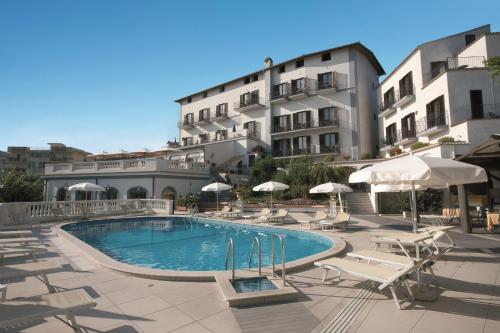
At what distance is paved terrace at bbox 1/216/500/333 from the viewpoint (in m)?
3.70

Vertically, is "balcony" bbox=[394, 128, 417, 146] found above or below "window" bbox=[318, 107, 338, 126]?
below

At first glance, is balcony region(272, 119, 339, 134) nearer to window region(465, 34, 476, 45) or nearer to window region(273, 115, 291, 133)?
window region(273, 115, 291, 133)

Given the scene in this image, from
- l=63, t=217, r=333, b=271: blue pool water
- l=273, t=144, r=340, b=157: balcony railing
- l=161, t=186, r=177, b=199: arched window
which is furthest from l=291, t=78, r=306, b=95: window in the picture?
l=63, t=217, r=333, b=271: blue pool water

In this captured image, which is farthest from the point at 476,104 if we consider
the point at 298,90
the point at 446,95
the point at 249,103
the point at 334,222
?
the point at 249,103

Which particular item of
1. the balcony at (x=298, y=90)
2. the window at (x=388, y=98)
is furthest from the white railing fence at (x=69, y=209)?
the window at (x=388, y=98)

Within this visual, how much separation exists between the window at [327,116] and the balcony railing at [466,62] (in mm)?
11163

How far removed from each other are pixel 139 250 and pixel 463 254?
10.5 meters

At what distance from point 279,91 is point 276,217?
22.9 m

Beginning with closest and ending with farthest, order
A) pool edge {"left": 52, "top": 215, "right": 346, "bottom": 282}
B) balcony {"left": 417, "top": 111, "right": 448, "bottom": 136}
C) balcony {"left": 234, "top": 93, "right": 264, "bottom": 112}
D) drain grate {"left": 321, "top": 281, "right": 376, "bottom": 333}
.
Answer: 1. drain grate {"left": 321, "top": 281, "right": 376, "bottom": 333}
2. pool edge {"left": 52, "top": 215, "right": 346, "bottom": 282}
3. balcony {"left": 417, "top": 111, "right": 448, "bottom": 136}
4. balcony {"left": 234, "top": 93, "right": 264, "bottom": 112}

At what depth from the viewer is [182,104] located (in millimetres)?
46094

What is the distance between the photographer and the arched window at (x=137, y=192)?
26.0 meters

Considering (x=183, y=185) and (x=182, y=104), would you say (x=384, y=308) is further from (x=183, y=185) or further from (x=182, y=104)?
(x=182, y=104)

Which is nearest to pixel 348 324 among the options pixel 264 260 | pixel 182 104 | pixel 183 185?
pixel 264 260

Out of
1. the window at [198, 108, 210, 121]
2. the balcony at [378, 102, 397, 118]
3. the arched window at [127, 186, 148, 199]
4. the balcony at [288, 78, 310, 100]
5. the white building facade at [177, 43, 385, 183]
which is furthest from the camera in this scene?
the window at [198, 108, 210, 121]
